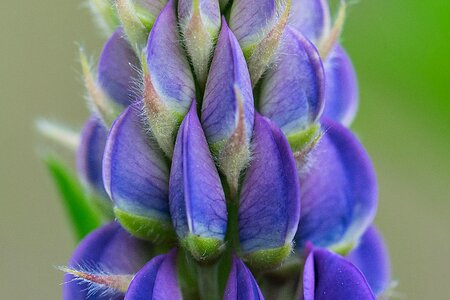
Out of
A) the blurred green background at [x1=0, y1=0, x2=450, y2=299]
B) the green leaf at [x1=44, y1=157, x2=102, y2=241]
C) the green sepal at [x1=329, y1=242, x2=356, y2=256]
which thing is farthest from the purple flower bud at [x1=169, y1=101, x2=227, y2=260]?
the blurred green background at [x1=0, y1=0, x2=450, y2=299]

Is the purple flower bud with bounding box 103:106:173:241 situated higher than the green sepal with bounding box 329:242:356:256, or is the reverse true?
the purple flower bud with bounding box 103:106:173:241

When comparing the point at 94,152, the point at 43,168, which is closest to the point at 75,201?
the point at 94,152

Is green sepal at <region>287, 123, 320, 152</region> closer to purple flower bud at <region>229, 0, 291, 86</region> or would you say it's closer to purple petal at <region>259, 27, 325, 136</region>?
purple petal at <region>259, 27, 325, 136</region>

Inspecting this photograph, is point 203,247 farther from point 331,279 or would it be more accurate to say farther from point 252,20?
point 252,20

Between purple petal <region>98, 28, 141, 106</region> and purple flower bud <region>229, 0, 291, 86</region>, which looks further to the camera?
purple petal <region>98, 28, 141, 106</region>

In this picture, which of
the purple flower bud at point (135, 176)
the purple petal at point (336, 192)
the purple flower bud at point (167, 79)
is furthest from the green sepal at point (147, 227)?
the purple petal at point (336, 192)

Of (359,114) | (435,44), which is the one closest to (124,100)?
(435,44)
